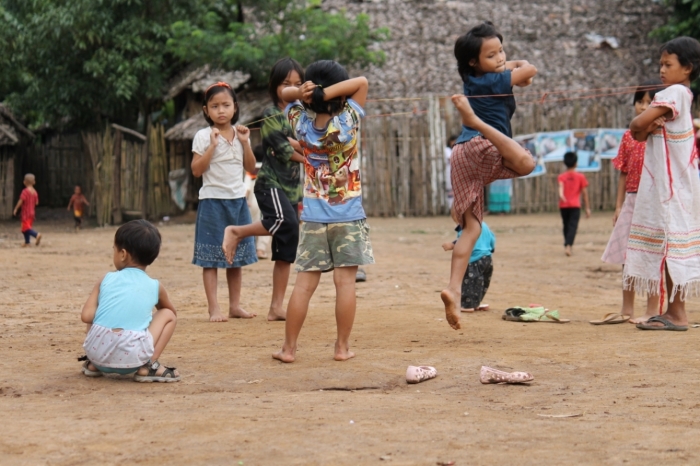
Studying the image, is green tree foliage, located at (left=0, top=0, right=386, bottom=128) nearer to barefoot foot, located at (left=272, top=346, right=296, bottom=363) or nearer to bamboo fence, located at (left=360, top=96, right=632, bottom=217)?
bamboo fence, located at (left=360, top=96, right=632, bottom=217)

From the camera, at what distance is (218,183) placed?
671 cm

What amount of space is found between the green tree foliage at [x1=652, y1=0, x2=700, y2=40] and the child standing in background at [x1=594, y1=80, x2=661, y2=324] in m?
15.3

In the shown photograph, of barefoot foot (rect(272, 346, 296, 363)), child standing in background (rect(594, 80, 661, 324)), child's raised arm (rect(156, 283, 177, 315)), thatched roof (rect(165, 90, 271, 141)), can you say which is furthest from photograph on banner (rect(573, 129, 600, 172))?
child's raised arm (rect(156, 283, 177, 315))

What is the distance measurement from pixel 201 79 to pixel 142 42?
54.6 inches

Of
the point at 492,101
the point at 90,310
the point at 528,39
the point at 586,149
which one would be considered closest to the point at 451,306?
the point at 492,101

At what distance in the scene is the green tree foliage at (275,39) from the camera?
59.8 feet

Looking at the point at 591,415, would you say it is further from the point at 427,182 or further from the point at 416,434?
the point at 427,182

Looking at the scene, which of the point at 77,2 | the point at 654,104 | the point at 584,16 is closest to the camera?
the point at 654,104

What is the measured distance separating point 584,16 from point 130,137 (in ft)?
36.2

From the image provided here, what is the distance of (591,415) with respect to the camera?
3934mm

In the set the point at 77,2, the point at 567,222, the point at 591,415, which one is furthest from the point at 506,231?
the point at 591,415

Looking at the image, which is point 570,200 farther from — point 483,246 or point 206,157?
point 206,157

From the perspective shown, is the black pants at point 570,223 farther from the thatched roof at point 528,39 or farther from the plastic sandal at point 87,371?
the thatched roof at point 528,39

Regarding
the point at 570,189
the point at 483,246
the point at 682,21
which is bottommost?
the point at 483,246
